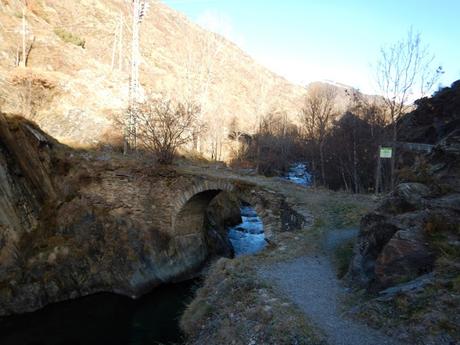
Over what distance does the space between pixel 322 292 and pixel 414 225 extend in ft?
7.87

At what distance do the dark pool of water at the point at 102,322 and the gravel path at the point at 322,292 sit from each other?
4.21 m

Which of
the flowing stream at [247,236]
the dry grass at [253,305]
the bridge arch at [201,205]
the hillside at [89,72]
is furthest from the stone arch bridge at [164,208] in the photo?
the hillside at [89,72]

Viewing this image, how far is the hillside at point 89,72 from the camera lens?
23.8 metres

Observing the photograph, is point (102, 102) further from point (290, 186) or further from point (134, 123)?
point (290, 186)

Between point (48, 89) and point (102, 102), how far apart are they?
12.1ft

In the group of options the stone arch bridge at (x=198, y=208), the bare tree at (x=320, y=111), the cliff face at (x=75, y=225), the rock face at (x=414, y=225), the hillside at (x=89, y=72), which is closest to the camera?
the rock face at (x=414, y=225)

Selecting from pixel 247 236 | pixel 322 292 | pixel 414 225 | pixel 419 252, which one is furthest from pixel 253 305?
pixel 247 236

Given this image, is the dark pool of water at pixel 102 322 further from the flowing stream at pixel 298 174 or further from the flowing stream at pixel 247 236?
the flowing stream at pixel 298 174

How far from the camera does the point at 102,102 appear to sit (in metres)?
27.5

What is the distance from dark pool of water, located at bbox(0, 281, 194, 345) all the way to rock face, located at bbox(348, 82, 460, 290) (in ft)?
20.6

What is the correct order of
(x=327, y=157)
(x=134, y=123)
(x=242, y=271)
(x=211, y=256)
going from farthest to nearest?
(x=327, y=157) → (x=134, y=123) → (x=211, y=256) → (x=242, y=271)

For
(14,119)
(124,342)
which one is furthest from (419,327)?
(14,119)

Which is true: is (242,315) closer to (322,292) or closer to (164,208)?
(322,292)

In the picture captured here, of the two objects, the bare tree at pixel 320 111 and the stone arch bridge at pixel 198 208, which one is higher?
the bare tree at pixel 320 111
